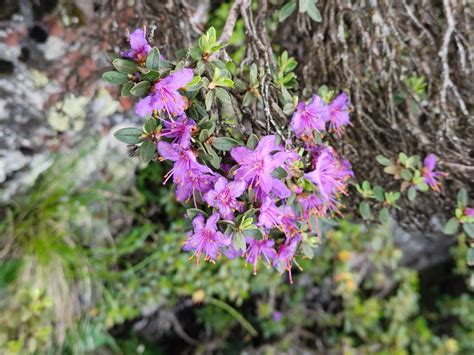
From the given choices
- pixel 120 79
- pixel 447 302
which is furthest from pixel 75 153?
pixel 447 302

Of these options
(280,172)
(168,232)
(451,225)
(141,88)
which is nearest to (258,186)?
(280,172)

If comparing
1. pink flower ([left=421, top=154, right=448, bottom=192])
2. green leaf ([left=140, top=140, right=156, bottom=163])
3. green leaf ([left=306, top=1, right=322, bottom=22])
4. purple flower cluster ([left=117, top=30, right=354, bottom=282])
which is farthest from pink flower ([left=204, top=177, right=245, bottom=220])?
pink flower ([left=421, top=154, right=448, bottom=192])

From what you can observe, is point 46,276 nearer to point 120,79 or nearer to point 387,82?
point 120,79

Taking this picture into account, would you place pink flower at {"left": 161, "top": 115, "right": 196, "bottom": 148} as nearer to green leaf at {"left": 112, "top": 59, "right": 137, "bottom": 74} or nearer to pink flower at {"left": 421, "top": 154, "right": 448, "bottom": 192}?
green leaf at {"left": 112, "top": 59, "right": 137, "bottom": 74}

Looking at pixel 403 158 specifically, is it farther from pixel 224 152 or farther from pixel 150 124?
pixel 150 124

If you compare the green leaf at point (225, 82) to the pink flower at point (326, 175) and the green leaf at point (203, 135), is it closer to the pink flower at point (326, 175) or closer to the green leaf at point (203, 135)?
the green leaf at point (203, 135)

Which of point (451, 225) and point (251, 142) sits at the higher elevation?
point (251, 142)

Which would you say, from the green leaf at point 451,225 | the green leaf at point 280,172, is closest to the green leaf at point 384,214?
the green leaf at point 451,225
